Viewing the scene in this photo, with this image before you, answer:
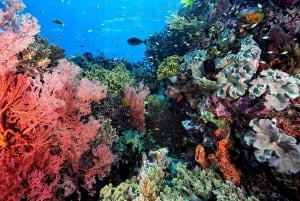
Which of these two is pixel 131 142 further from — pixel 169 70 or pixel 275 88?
pixel 275 88

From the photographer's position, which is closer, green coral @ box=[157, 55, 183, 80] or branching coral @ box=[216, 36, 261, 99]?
branching coral @ box=[216, 36, 261, 99]

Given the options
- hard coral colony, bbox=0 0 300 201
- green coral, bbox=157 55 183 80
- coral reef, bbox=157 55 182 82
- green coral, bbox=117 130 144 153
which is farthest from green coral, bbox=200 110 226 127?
green coral, bbox=157 55 183 80

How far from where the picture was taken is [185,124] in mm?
4934

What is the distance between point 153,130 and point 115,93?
120 cm

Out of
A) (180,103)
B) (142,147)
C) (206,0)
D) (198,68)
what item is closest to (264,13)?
(198,68)

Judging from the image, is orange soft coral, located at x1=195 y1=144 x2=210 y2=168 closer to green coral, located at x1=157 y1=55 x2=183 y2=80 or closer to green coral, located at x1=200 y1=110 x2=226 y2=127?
green coral, located at x1=200 y1=110 x2=226 y2=127

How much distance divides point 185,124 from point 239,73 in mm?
1467

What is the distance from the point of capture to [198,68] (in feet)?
16.0

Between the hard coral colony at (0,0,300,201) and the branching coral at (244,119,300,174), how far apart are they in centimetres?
1

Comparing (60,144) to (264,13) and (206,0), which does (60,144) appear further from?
(206,0)

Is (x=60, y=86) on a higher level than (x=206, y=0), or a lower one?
lower

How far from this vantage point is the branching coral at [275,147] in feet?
10.4

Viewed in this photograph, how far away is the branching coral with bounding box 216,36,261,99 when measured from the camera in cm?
386

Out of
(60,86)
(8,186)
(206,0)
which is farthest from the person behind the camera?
(206,0)
